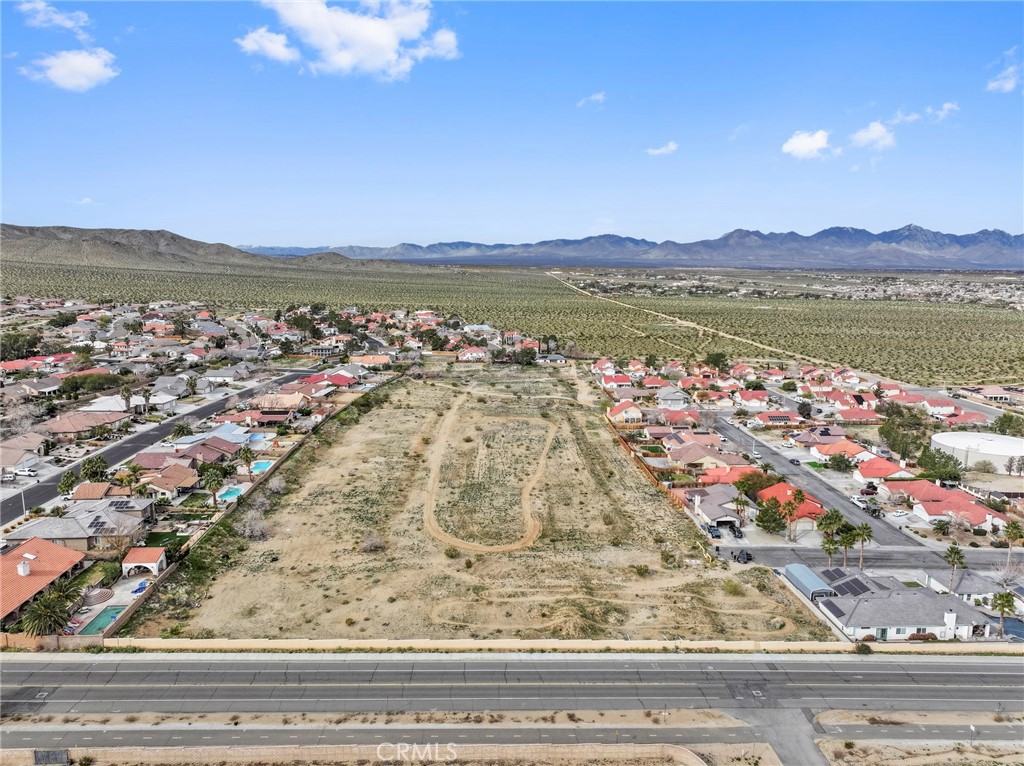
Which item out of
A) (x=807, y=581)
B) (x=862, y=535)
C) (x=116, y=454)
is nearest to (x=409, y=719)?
(x=807, y=581)

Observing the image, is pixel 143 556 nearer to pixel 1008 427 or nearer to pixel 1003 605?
pixel 1003 605

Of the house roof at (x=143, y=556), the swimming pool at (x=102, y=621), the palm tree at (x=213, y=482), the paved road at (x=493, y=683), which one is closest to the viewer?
the paved road at (x=493, y=683)

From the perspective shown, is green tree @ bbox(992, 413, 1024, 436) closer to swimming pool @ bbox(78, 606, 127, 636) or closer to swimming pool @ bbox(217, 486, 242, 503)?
swimming pool @ bbox(217, 486, 242, 503)

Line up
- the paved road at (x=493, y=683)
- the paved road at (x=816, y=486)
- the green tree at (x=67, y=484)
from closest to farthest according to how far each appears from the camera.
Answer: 1. the paved road at (x=493, y=683)
2. the paved road at (x=816, y=486)
3. the green tree at (x=67, y=484)

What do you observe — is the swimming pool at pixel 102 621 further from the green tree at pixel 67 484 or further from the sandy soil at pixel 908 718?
the sandy soil at pixel 908 718

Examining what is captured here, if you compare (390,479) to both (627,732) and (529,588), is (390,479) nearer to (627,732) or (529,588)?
(529,588)

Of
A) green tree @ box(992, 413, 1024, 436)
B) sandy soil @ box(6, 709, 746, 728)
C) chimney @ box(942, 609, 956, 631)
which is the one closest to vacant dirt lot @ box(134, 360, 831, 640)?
sandy soil @ box(6, 709, 746, 728)

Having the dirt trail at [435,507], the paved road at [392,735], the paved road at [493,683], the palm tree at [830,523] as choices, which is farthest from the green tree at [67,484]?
the palm tree at [830,523]

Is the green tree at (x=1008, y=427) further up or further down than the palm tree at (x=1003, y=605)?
further up
